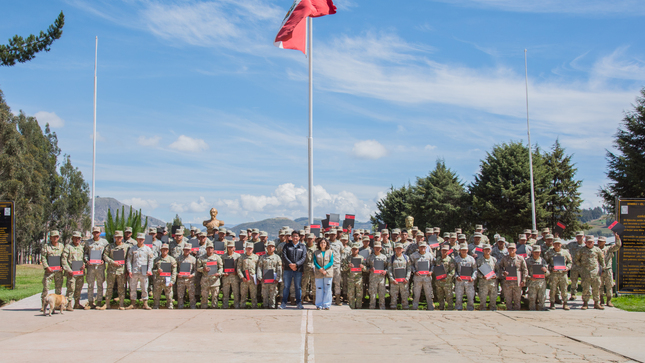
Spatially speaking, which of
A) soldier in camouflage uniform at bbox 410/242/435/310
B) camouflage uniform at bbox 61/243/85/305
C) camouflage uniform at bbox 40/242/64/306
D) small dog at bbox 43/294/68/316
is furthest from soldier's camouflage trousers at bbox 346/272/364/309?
camouflage uniform at bbox 40/242/64/306

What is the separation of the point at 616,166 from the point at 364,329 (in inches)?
1085

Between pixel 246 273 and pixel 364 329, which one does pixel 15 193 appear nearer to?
pixel 246 273

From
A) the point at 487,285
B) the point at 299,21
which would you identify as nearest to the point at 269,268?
the point at 487,285

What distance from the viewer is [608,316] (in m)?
12.0

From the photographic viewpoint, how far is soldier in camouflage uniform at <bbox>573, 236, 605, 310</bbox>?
43.9 ft

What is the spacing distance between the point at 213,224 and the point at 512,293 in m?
9.18

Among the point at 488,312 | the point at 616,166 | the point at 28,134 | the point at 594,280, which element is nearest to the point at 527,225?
the point at 616,166

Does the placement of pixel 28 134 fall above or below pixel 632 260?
above

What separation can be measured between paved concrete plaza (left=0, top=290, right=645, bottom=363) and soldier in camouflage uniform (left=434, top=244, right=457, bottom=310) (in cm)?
88

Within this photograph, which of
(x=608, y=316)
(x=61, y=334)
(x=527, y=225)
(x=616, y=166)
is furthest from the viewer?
(x=527, y=225)

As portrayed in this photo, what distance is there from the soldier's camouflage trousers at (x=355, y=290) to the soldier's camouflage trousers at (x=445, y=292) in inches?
81.8

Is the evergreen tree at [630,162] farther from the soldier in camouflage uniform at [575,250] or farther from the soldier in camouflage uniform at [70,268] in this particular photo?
the soldier in camouflage uniform at [70,268]

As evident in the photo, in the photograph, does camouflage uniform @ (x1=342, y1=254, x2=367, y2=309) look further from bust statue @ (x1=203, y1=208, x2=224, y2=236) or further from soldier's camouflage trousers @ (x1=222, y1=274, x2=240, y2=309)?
bust statue @ (x1=203, y1=208, x2=224, y2=236)

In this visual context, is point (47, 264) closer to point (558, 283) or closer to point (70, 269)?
point (70, 269)
